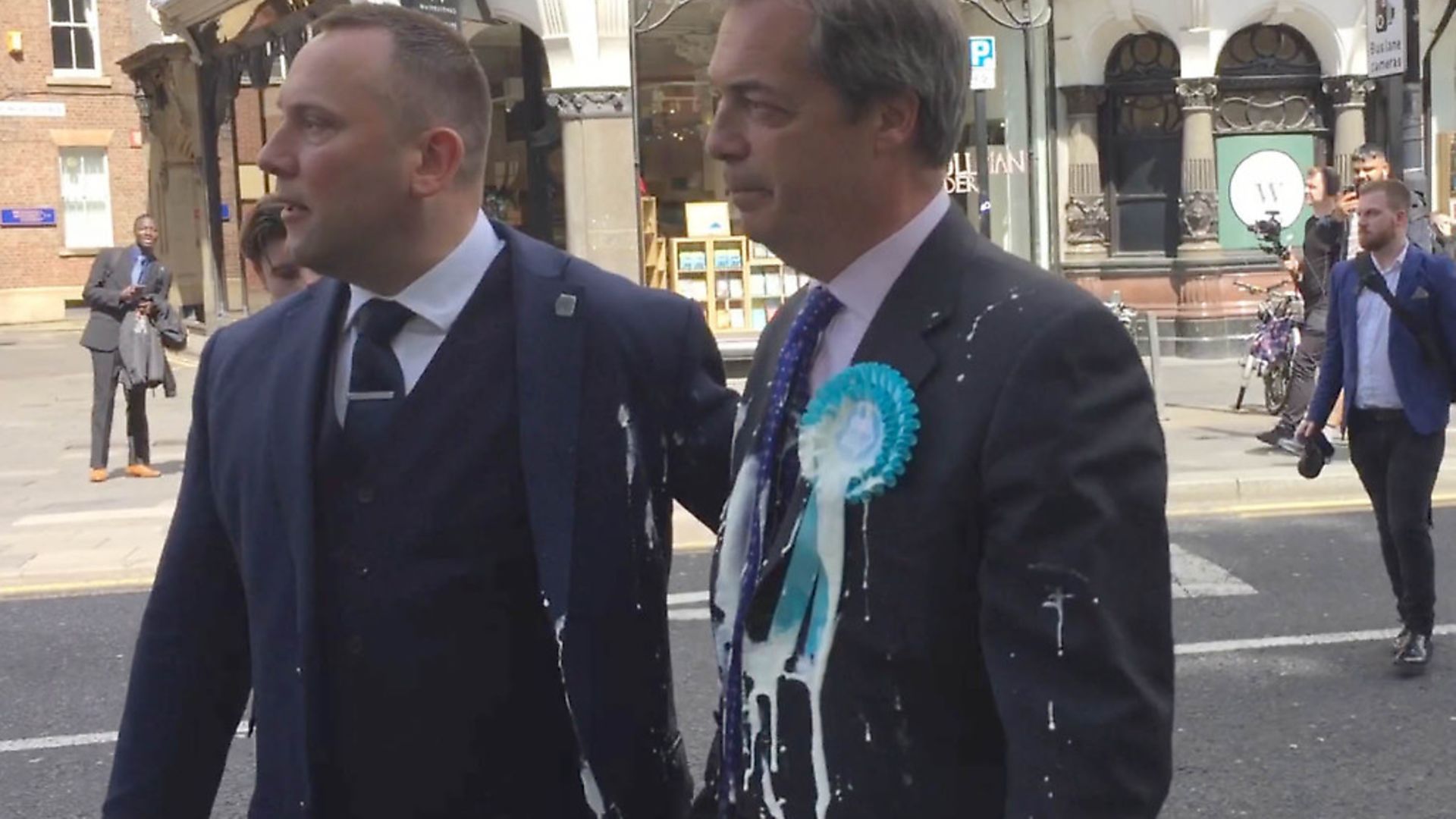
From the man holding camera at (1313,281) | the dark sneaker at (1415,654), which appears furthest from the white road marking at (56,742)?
the man holding camera at (1313,281)

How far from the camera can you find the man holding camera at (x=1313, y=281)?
11078 millimetres

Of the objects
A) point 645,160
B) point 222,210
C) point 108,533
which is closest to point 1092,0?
point 645,160

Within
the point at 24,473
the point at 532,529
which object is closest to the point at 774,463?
the point at 532,529

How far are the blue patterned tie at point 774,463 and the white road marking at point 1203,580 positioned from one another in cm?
590

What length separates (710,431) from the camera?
240cm

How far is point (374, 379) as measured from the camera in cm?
225

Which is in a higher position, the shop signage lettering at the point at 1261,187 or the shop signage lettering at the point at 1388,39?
the shop signage lettering at the point at 1388,39

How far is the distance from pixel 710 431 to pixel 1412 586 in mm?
4827

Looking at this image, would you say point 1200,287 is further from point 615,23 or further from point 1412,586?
point 1412,586

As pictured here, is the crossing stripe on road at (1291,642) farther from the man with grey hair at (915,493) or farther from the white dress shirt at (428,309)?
the man with grey hair at (915,493)

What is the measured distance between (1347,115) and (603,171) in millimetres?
7629

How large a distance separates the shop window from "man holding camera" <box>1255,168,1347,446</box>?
5.50 meters

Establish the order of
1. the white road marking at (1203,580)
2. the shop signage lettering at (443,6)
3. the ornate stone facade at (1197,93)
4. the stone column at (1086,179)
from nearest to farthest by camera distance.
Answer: the white road marking at (1203,580)
the shop signage lettering at (443,6)
the ornate stone facade at (1197,93)
the stone column at (1086,179)

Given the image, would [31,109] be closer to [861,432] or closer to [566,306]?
[566,306]
